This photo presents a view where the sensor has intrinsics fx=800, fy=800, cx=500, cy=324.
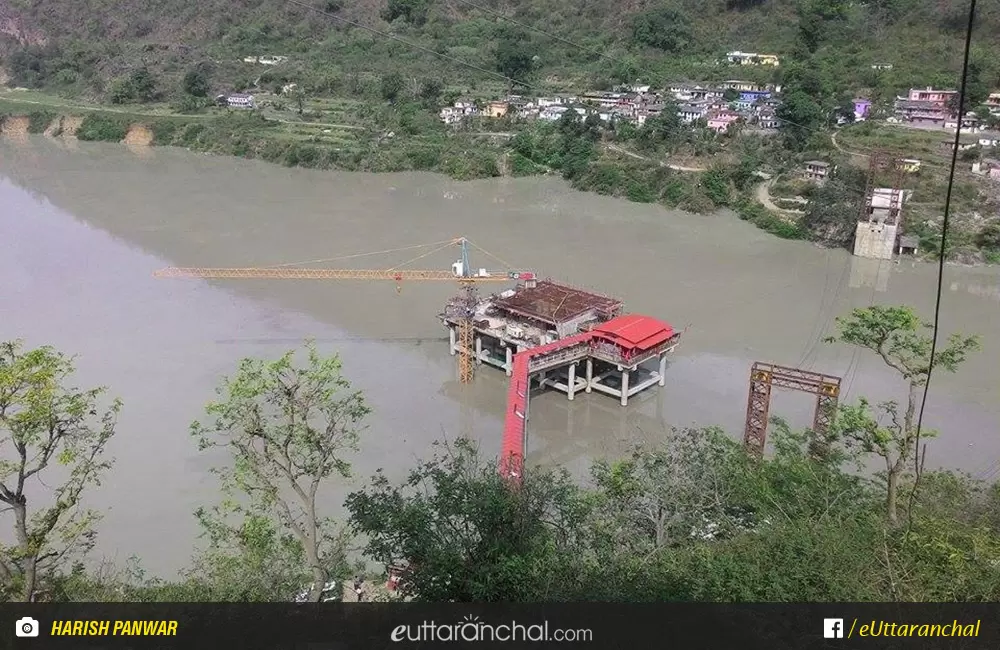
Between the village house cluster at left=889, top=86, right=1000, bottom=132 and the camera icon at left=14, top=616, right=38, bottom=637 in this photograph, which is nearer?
the camera icon at left=14, top=616, right=38, bottom=637

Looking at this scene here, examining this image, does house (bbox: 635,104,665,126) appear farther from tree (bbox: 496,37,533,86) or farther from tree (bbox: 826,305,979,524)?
tree (bbox: 826,305,979,524)

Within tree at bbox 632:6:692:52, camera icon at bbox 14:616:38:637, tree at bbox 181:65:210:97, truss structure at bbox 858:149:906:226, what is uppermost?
tree at bbox 632:6:692:52

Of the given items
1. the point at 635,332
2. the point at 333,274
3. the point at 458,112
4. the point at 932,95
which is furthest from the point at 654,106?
the point at 635,332

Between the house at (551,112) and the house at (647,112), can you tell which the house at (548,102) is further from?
the house at (647,112)

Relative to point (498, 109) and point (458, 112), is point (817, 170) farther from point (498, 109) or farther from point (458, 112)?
point (458, 112)

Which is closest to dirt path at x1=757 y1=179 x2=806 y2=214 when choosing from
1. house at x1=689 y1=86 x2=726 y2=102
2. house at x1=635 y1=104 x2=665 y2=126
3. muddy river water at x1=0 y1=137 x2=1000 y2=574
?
muddy river water at x1=0 y1=137 x2=1000 y2=574

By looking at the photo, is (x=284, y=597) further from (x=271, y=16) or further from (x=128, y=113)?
(x=271, y=16)
